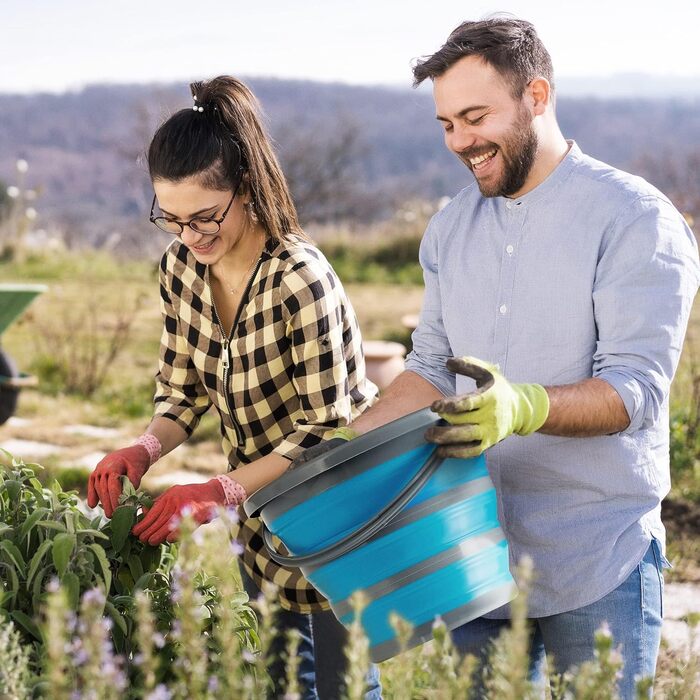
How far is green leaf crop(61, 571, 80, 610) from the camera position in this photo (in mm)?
1178

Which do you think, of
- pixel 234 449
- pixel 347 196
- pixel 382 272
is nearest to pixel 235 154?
pixel 234 449

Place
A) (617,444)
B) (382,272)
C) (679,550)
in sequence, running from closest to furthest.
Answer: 1. (617,444)
2. (679,550)
3. (382,272)

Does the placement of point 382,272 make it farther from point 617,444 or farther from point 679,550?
point 617,444

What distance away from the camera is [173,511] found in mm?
1368

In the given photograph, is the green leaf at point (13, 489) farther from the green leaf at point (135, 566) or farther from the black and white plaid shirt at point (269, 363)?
the black and white plaid shirt at point (269, 363)

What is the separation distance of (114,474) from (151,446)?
17 cm

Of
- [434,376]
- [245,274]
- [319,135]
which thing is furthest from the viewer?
[319,135]

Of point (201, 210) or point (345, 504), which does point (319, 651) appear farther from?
point (201, 210)

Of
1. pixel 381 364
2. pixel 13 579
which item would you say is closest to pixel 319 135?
pixel 381 364

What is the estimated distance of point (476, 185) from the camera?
169 centimetres

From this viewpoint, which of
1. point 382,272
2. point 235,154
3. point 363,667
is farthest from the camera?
point 382,272

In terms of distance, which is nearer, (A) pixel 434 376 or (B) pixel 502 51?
(B) pixel 502 51

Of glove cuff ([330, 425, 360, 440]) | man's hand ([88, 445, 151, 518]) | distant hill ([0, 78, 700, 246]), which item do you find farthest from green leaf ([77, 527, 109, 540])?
distant hill ([0, 78, 700, 246])

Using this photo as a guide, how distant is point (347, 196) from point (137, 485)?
799 inches
